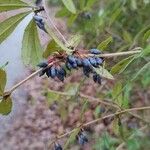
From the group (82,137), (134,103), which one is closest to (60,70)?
(82,137)

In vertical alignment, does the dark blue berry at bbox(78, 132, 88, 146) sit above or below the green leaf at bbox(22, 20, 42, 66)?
below

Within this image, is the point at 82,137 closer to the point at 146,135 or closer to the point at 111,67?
the point at 111,67

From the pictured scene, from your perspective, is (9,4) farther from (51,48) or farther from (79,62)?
(79,62)

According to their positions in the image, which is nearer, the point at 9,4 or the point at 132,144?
the point at 9,4

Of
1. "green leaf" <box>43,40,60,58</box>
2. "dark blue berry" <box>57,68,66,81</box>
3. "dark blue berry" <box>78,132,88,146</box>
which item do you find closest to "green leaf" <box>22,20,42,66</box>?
"green leaf" <box>43,40,60,58</box>

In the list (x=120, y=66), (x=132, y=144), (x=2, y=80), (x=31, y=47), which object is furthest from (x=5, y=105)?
(x=132, y=144)

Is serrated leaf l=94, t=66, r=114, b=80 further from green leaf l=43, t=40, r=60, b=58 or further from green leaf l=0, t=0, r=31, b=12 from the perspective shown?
green leaf l=0, t=0, r=31, b=12
